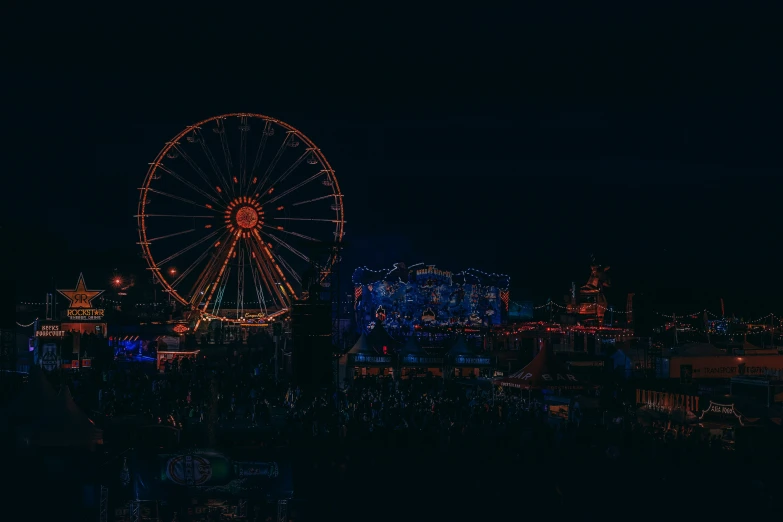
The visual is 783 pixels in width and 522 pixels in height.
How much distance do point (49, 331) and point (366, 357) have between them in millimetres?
13904

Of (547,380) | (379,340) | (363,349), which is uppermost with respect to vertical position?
(379,340)

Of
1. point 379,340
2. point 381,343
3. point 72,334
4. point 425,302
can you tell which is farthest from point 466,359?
point 425,302

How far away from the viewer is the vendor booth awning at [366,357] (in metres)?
28.4

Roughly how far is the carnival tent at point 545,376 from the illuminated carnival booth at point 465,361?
214 inches

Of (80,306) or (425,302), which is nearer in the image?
(80,306)

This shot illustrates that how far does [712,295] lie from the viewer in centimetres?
8544

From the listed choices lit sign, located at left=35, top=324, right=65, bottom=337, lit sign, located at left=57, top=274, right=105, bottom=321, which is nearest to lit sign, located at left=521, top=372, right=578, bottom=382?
lit sign, located at left=35, top=324, right=65, bottom=337

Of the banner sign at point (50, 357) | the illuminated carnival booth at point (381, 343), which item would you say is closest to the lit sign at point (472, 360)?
the illuminated carnival booth at point (381, 343)

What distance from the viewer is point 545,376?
22719mm

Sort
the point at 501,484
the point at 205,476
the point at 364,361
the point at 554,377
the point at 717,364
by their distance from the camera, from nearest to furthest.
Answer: the point at 205,476 < the point at 501,484 < the point at 554,377 < the point at 717,364 < the point at 364,361

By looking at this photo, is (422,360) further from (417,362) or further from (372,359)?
(372,359)

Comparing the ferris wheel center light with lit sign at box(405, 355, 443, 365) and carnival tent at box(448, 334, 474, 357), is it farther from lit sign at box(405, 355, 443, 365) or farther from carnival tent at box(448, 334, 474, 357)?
carnival tent at box(448, 334, 474, 357)

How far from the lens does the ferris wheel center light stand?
33.6 metres

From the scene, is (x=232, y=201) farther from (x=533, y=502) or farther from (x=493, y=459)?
(x=533, y=502)
